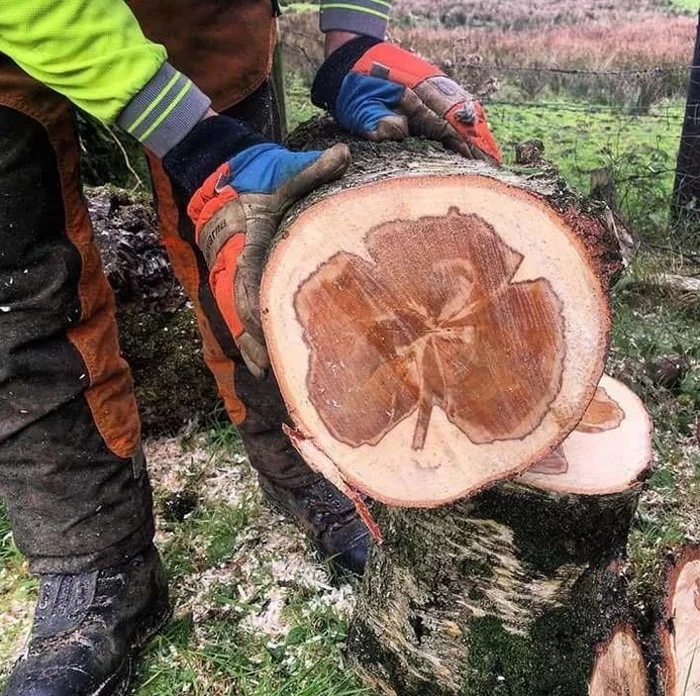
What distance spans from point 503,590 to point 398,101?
849 millimetres

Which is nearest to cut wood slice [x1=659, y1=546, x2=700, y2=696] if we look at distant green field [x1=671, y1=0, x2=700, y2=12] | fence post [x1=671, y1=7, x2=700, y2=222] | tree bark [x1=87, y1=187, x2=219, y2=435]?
tree bark [x1=87, y1=187, x2=219, y2=435]

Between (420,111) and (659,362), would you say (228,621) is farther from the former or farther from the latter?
(659,362)

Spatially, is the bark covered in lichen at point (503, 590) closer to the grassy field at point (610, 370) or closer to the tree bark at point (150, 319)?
the grassy field at point (610, 370)

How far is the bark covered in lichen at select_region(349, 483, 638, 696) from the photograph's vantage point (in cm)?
121

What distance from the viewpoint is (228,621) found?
179cm

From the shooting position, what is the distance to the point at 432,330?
1.02 m

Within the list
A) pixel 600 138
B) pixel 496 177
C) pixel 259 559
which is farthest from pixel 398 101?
pixel 600 138

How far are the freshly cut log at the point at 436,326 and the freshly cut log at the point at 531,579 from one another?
0.62 ft

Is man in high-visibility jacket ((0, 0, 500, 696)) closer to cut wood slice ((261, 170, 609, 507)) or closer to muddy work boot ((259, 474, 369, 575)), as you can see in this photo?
muddy work boot ((259, 474, 369, 575))

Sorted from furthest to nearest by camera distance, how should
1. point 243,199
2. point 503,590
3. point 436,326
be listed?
point 503,590
point 243,199
point 436,326

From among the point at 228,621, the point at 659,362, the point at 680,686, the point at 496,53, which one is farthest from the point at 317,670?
the point at 496,53

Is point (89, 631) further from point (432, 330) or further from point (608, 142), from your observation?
point (608, 142)

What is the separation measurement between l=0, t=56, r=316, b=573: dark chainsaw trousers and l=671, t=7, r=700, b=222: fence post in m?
2.16

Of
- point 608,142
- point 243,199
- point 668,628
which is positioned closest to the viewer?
point 243,199
